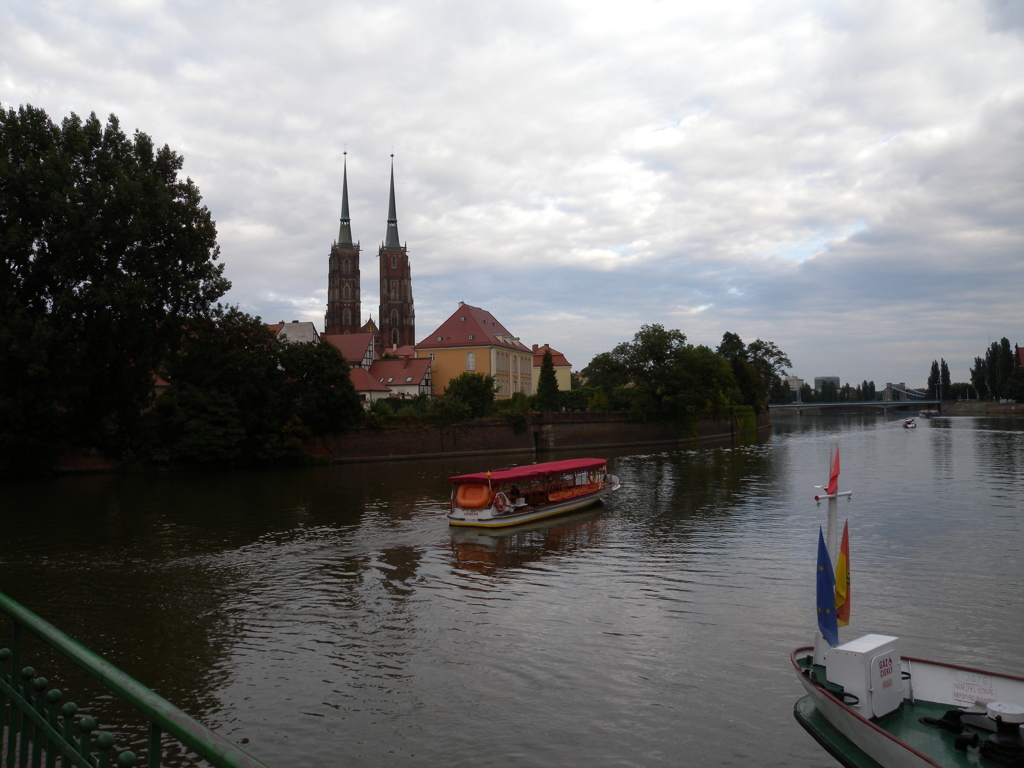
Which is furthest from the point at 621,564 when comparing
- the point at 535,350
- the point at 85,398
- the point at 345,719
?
the point at 535,350

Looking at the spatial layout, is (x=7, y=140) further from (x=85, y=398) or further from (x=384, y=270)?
(x=384, y=270)

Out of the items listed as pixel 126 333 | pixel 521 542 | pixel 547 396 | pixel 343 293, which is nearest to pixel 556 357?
pixel 343 293

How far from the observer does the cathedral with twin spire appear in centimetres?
12825

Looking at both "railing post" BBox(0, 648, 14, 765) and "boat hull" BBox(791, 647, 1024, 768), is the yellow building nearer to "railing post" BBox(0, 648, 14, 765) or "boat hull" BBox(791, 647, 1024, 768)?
"boat hull" BBox(791, 647, 1024, 768)

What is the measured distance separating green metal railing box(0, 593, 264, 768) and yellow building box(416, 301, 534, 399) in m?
85.7

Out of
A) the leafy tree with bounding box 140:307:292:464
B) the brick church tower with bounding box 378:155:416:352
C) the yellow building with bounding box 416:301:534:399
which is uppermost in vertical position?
the brick church tower with bounding box 378:155:416:352

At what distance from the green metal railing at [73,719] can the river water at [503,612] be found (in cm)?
629

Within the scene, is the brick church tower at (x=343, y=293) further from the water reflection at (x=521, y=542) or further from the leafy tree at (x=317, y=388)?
the water reflection at (x=521, y=542)

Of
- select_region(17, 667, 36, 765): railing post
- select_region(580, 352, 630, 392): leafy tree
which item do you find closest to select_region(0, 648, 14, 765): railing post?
select_region(17, 667, 36, 765): railing post

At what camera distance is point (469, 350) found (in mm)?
92312

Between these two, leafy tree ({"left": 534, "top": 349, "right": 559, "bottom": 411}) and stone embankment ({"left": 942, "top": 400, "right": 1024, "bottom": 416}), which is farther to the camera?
stone embankment ({"left": 942, "top": 400, "right": 1024, "bottom": 416})

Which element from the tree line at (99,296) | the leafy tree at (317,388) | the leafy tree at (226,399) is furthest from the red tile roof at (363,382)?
the tree line at (99,296)

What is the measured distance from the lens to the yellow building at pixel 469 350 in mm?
91812

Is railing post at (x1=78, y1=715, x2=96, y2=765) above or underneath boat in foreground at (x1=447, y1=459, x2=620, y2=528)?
above
